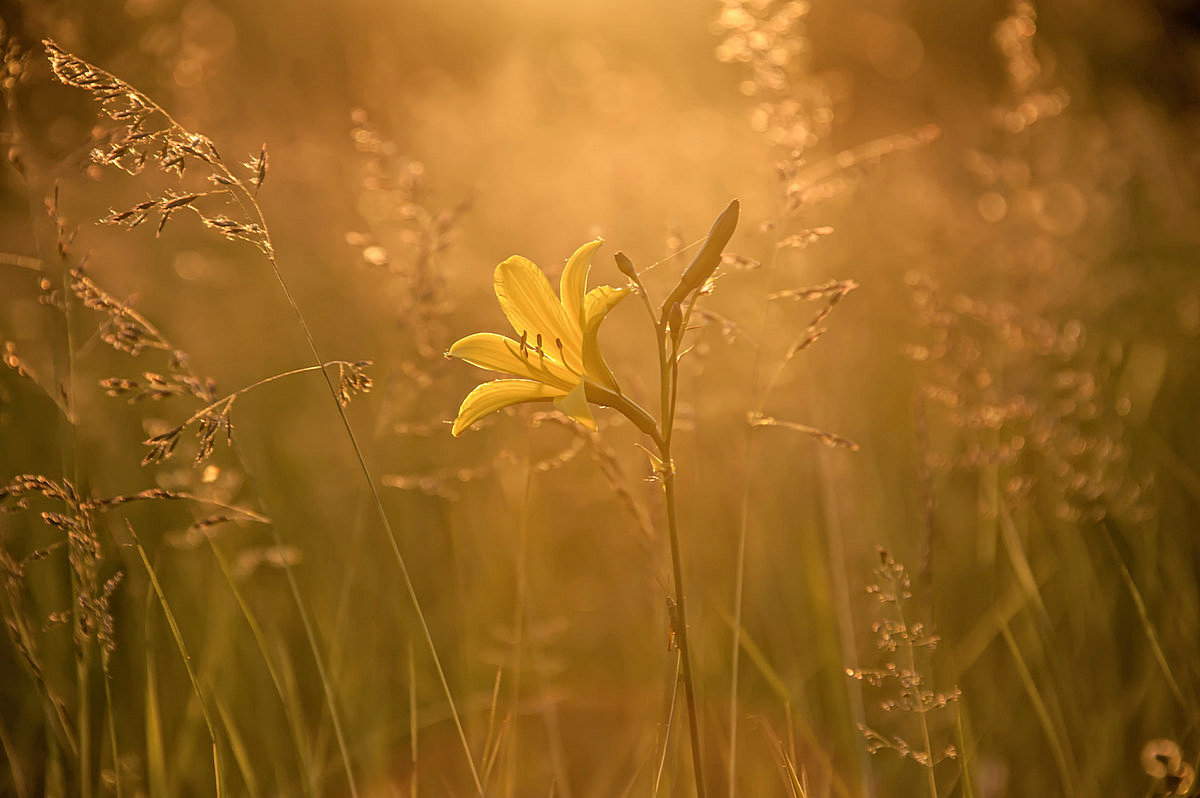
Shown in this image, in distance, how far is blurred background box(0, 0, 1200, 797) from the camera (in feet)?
6.50

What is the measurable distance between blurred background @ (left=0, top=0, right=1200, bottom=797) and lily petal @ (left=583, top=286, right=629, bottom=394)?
33 cm

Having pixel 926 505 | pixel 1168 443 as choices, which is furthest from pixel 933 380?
pixel 926 505

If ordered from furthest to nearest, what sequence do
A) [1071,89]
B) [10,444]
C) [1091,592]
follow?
[1071,89]
[10,444]
[1091,592]

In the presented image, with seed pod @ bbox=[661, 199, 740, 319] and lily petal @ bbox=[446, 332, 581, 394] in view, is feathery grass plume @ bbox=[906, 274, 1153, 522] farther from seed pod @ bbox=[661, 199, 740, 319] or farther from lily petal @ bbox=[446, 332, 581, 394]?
lily petal @ bbox=[446, 332, 581, 394]

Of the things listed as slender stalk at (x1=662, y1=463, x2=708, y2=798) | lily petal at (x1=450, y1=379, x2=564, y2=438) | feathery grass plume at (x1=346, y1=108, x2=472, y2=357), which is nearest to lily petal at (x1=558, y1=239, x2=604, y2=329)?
lily petal at (x1=450, y1=379, x2=564, y2=438)

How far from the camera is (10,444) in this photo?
11.0ft

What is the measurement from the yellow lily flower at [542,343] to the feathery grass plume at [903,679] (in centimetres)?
63

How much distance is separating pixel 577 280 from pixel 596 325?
3.0 inches

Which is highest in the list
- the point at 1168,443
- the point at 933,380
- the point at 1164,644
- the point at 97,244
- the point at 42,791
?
the point at 97,244

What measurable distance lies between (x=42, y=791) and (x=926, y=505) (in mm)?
2322

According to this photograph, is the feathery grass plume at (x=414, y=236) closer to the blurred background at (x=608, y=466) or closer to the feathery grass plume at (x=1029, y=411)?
the blurred background at (x=608, y=466)

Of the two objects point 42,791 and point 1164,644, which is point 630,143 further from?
point 42,791

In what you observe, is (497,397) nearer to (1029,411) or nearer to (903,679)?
(903,679)

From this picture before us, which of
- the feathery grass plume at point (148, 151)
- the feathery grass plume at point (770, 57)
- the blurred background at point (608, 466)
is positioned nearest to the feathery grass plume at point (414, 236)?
the blurred background at point (608, 466)
